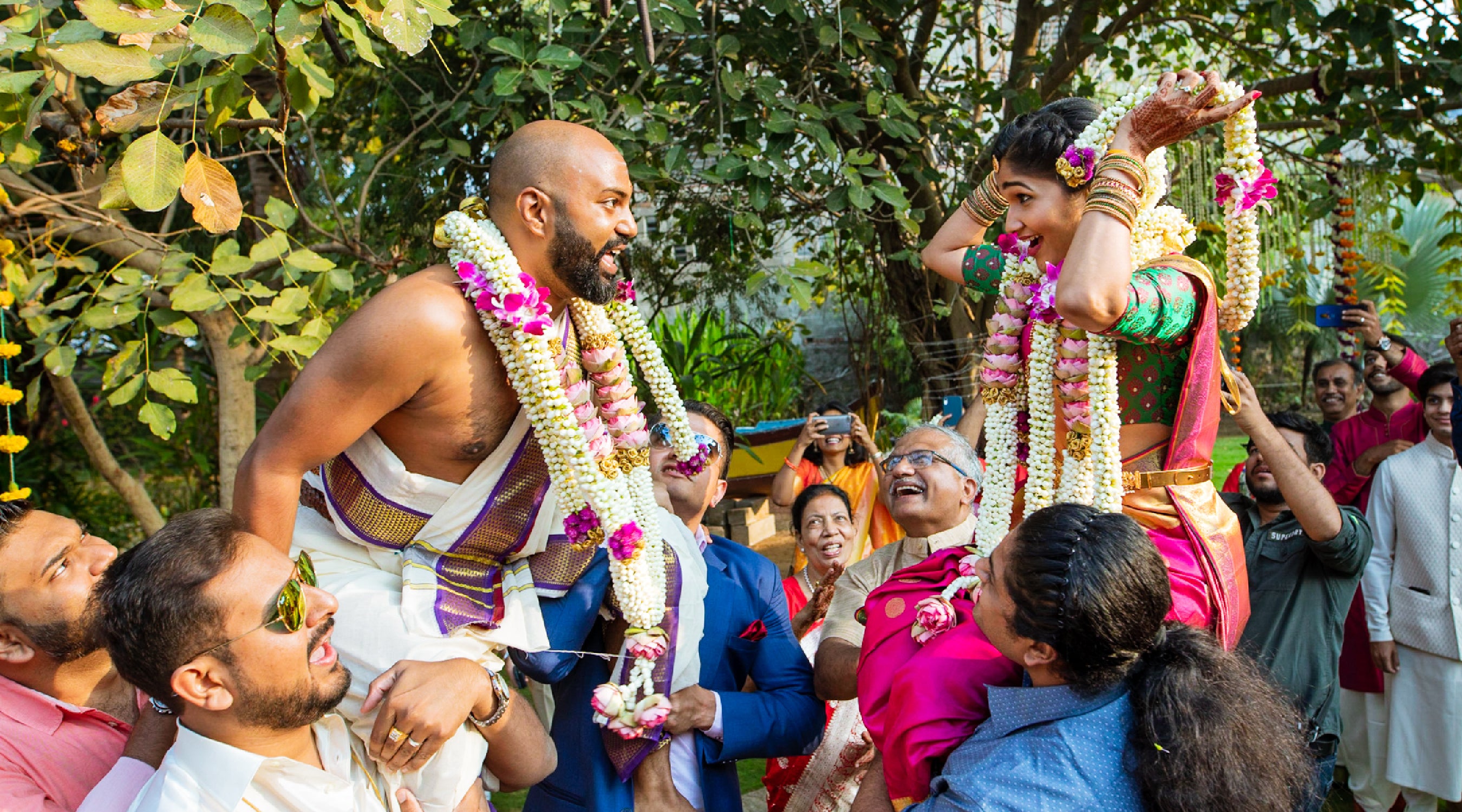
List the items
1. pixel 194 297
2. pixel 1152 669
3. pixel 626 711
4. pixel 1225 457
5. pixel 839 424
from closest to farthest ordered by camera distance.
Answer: pixel 1152 669
pixel 626 711
pixel 194 297
pixel 839 424
pixel 1225 457

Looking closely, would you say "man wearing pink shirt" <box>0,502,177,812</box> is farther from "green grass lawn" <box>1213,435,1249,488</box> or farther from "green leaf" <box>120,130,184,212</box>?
"green grass lawn" <box>1213,435,1249,488</box>

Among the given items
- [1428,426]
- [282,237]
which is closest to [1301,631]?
[1428,426]

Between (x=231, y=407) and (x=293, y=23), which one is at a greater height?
(x=293, y=23)

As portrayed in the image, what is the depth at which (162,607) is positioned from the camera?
6.25 feet

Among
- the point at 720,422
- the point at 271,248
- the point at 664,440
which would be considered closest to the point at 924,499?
the point at 720,422

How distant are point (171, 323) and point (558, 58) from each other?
165 cm

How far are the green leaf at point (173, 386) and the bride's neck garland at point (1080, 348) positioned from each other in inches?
98.1

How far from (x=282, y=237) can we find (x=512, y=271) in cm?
139

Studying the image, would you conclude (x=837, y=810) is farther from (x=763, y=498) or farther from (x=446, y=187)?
(x=763, y=498)

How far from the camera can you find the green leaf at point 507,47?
161 inches

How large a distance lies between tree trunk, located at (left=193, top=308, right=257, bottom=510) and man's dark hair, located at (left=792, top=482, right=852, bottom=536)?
250 cm

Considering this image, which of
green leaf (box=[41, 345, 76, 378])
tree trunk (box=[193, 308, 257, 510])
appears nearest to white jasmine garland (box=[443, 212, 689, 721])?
green leaf (box=[41, 345, 76, 378])

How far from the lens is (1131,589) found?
80.1 inches

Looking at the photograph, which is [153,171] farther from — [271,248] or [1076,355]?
[1076,355]
